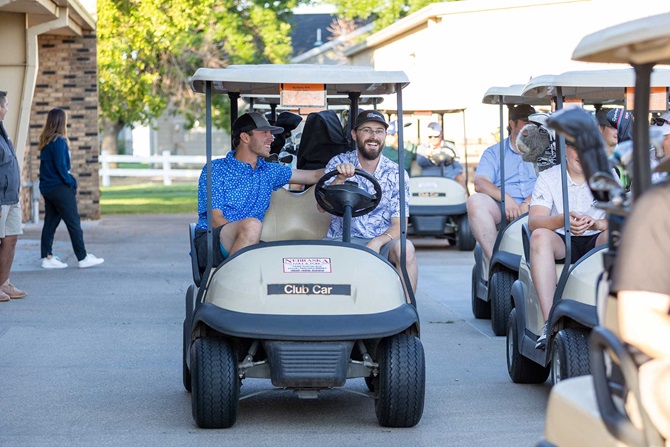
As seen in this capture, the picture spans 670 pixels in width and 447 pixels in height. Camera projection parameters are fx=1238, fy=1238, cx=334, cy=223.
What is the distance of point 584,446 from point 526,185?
6070mm

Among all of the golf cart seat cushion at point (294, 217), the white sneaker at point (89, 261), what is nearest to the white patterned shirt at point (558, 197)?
the golf cart seat cushion at point (294, 217)

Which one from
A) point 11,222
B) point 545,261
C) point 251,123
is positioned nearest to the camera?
point 545,261

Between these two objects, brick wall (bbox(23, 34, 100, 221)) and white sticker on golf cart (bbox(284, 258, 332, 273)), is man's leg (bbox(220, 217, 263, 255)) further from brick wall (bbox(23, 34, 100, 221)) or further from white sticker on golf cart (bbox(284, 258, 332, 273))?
brick wall (bbox(23, 34, 100, 221))

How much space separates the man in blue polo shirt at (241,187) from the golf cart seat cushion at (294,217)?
82mm

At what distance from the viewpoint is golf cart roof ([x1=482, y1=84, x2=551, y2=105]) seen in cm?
816

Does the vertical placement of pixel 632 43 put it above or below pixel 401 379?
above

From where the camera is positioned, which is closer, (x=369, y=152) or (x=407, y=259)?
(x=407, y=259)

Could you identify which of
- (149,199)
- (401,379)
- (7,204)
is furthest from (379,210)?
(149,199)

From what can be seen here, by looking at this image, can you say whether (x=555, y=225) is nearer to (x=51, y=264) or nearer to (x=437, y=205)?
(x=51, y=264)

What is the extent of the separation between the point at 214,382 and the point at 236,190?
1.56 m

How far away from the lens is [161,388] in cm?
659

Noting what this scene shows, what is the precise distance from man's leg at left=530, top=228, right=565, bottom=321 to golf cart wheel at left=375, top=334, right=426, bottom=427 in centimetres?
96

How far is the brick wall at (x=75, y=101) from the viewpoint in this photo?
18.4 m

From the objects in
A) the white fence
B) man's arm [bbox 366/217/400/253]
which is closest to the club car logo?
man's arm [bbox 366/217/400/253]
